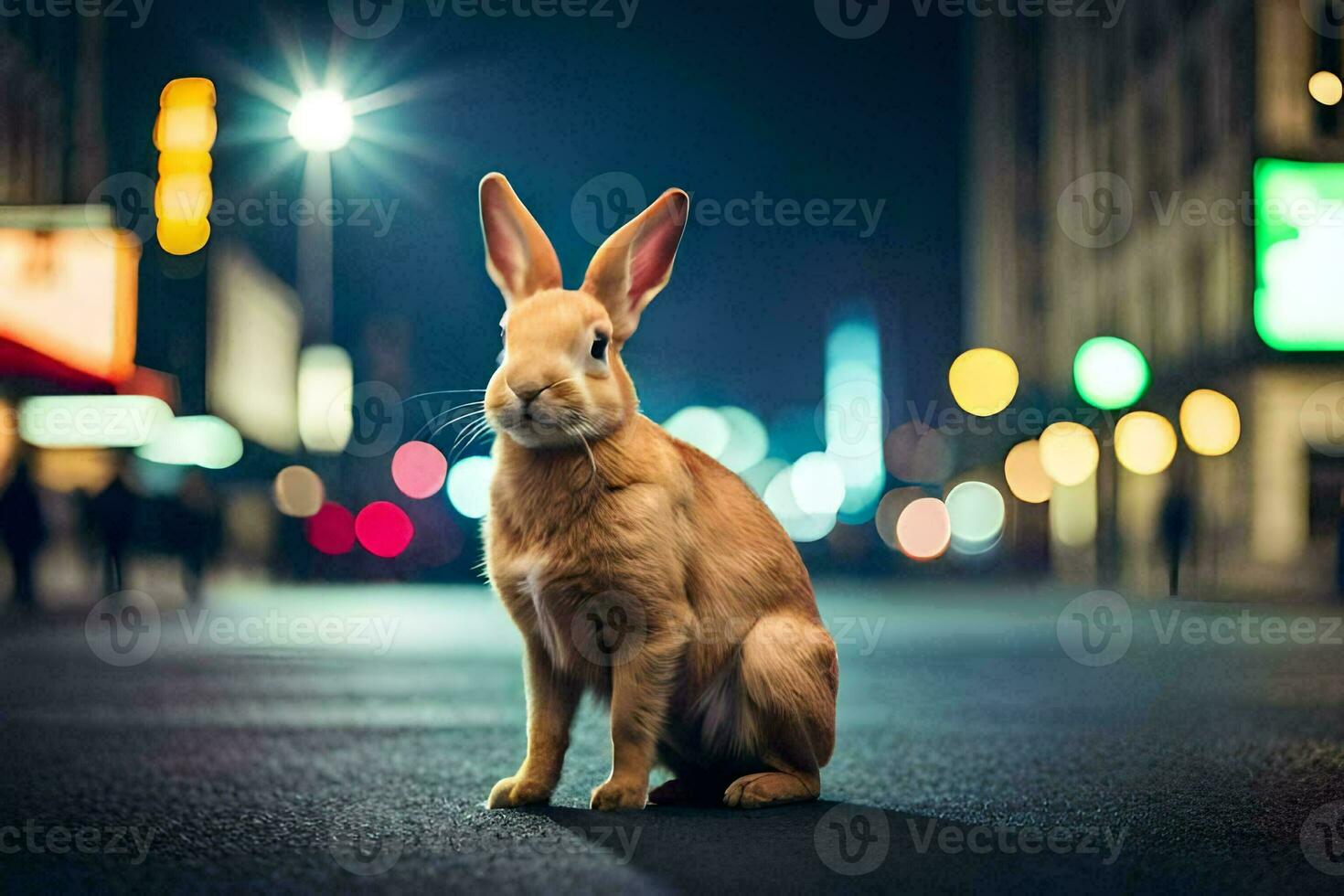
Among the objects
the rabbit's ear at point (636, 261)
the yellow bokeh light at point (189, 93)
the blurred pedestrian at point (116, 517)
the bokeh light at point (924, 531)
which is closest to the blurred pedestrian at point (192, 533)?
the blurred pedestrian at point (116, 517)

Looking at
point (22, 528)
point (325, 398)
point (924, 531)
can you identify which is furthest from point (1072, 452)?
point (325, 398)

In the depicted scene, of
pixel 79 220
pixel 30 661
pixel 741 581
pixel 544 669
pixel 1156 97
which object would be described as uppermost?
pixel 1156 97

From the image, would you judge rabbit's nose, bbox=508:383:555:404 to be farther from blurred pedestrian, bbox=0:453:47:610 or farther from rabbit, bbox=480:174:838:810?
blurred pedestrian, bbox=0:453:47:610

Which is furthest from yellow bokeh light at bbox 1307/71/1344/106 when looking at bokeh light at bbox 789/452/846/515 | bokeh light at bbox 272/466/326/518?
bokeh light at bbox 789/452/846/515

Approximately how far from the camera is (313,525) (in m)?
32.5

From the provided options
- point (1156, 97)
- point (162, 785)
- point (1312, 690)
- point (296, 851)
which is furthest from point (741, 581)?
point (1156, 97)

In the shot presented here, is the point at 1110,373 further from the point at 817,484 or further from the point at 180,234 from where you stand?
the point at 817,484

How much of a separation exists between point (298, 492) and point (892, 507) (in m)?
35.4

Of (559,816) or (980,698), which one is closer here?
(559,816)

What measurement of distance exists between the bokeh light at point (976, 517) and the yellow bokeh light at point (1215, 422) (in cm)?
2483

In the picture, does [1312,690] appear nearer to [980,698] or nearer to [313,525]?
[980,698]

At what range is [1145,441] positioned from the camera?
1118 inches

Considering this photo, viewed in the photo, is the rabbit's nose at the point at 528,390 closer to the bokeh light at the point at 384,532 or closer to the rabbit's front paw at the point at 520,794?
the rabbit's front paw at the point at 520,794

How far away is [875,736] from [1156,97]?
1187 inches
